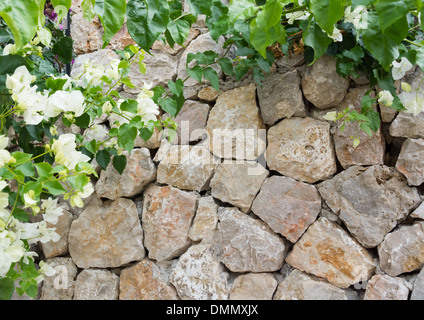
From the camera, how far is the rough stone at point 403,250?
2.92ft

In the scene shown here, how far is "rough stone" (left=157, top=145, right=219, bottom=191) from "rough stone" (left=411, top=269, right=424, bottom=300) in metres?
0.62

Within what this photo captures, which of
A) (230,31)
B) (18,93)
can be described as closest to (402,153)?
(230,31)

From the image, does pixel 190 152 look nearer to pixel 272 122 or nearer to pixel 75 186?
pixel 272 122

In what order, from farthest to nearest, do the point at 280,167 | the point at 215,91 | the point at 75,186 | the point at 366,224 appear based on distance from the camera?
the point at 215,91 → the point at 280,167 → the point at 366,224 → the point at 75,186

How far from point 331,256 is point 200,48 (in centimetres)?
78

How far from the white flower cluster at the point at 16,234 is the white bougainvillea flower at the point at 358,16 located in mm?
681

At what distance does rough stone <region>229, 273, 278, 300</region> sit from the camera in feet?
3.33

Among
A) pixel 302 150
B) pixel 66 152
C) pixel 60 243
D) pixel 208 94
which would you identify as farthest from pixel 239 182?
pixel 60 243

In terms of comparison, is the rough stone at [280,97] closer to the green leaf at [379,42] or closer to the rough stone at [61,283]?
the green leaf at [379,42]

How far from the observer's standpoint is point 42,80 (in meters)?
1.04

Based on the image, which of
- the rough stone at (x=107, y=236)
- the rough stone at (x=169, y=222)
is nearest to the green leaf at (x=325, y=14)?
the rough stone at (x=169, y=222)

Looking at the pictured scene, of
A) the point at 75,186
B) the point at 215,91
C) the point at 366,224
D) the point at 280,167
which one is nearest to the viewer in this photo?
the point at 75,186

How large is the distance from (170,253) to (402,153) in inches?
28.5

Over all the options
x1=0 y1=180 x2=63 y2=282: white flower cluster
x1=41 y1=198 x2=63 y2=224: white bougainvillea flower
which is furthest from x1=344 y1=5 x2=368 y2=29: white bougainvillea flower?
x1=41 y1=198 x2=63 y2=224: white bougainvillea flower
